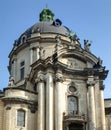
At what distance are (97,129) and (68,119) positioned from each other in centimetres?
348

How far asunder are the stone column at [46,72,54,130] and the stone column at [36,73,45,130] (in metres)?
0.50

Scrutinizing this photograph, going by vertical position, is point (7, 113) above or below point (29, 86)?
below

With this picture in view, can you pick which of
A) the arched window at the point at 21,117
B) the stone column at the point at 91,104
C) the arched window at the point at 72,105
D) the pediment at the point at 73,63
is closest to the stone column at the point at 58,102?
the arched window at the point at 72,105

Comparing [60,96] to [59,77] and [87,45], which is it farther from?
[87,45]

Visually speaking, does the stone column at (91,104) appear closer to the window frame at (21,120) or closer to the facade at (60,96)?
the facade at (60,96)

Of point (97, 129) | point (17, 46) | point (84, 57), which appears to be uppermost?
point (17, 46)

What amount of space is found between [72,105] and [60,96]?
2.19 meters

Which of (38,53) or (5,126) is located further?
(38,53)

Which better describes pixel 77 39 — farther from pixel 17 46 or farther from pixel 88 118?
pixel 88 118

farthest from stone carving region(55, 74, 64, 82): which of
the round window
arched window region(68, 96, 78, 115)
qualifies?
arched window region(68, 96, 78, 115)

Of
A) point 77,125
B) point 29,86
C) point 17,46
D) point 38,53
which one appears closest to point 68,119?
point 77,125

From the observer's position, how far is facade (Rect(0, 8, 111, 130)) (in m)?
40.3

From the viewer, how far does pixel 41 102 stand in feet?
134

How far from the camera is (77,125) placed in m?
41.3
